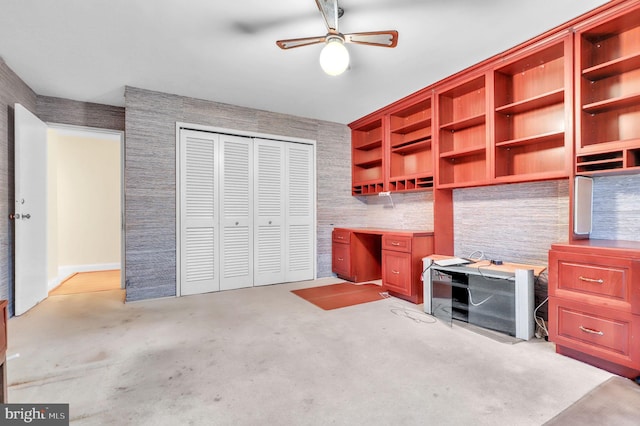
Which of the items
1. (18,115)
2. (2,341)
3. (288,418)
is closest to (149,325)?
(2,341)

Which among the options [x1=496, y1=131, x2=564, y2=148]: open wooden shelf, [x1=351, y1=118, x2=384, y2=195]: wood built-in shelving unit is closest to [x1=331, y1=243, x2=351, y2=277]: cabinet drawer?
[x1=351, y1=118, x2=384, y2=195]: wood built-in shelving unit

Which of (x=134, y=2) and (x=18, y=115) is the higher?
(x=134, y=2)

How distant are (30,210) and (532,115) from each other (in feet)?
17.0

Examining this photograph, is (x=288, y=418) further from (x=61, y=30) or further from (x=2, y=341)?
(x=61, y=30)

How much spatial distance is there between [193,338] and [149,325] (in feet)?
1.93

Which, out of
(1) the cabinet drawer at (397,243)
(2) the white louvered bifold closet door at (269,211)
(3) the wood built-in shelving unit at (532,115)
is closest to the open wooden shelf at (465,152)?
(3) the wood built-in shelving unit at (532,115)

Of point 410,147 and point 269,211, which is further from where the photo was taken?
point 269,211

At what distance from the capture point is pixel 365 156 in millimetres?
5027

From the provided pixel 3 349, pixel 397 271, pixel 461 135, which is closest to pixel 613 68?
pixel 461 135

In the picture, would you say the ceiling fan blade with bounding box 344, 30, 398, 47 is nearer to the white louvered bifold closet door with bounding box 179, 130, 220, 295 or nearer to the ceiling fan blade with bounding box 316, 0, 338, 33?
the ceiling fan blade with bounding box 316, 0, 338, 33

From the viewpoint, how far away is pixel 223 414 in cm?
156

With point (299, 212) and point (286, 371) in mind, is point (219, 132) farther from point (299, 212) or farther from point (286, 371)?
point (286, 371)

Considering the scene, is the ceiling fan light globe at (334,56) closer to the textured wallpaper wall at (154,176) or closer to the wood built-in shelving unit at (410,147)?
the wood built-in shelving unit at (410,147)

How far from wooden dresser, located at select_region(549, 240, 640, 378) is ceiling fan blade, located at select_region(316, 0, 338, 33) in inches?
86.4
